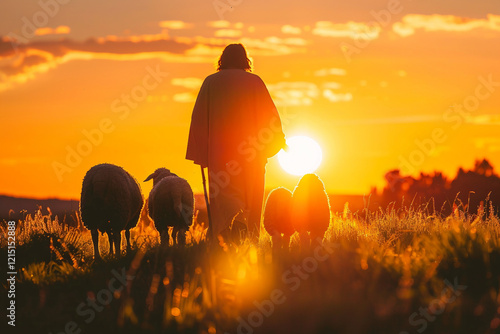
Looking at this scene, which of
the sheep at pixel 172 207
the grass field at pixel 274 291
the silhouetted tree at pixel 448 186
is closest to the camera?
the grass field at pixel 274 291

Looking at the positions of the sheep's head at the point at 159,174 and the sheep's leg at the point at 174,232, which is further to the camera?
the sheep's head at the point at 159,174

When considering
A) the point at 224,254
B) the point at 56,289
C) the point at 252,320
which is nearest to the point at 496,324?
the point at 252,320

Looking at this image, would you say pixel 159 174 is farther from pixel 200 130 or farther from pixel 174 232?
pixel 200 130

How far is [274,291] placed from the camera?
256 inches

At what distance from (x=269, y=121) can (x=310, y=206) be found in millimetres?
1368

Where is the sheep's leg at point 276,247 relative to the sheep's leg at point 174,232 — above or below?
above

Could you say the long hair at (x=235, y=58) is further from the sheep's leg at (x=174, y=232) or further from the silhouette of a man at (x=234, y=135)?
the sheep's leg at (x=174, y=232)

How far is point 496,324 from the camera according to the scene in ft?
18.2

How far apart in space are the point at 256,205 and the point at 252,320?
13.2 ft

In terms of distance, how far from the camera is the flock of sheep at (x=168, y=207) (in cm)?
949

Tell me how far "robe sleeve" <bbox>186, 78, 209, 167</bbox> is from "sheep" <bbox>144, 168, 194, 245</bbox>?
195 cm

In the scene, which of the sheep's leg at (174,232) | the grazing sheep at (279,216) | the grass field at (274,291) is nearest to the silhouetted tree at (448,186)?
the sheep's leg at (174,232)

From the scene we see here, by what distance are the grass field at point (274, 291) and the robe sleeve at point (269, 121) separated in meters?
1.70

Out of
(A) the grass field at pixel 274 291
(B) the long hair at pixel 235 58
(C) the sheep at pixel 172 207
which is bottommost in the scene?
(A) the grass field at pixel 274 291
